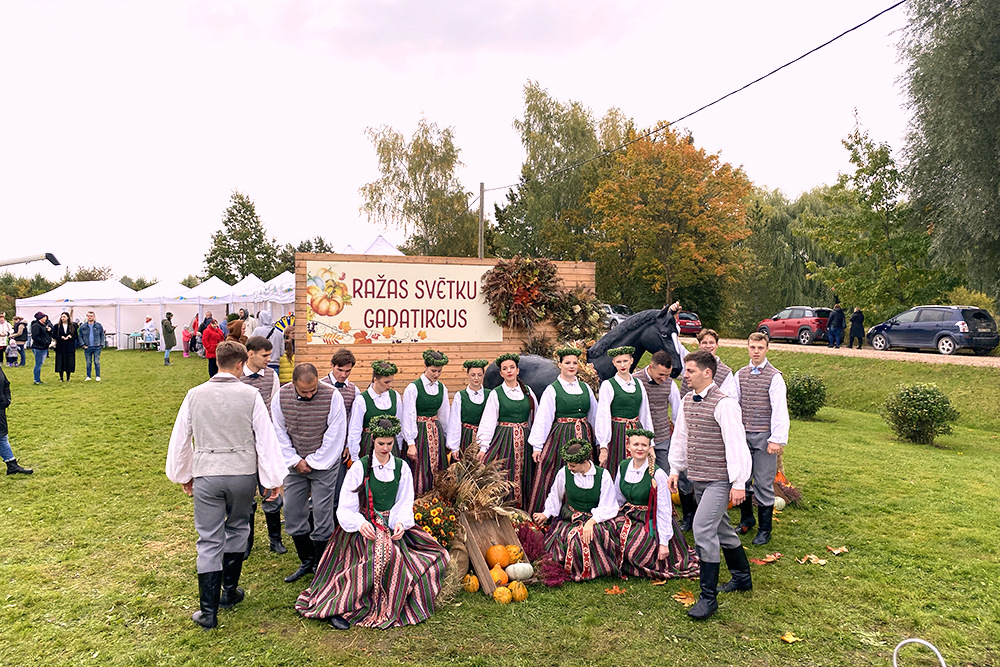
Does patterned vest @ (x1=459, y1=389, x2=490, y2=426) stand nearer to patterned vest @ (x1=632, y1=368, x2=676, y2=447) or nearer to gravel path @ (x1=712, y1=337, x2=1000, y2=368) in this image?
patterned vest @ (x1=632, y1=368, x2=676, y2=447)

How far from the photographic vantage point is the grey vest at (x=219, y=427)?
4.31m

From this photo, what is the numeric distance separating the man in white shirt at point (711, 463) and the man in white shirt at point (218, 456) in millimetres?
2943

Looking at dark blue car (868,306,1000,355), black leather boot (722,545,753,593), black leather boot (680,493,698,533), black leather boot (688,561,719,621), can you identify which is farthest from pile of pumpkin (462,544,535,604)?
dark blue car (868,306,1000,355)

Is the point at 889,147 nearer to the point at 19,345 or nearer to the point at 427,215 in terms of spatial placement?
the point at 427,215

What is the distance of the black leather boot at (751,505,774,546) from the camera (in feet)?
19.5

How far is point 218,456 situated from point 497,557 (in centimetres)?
225

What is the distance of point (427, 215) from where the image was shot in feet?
115

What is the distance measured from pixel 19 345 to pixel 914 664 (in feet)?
79.2

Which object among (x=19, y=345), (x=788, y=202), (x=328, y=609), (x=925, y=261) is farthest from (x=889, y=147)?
(x=19, y=345)

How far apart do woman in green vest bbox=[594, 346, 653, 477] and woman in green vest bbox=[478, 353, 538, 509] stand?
0.71 meters

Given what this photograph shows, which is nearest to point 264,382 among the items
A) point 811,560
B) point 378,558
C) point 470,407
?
point 470,407

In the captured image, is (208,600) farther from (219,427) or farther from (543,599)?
(543,599)

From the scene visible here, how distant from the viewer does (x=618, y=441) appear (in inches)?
Answer: 236

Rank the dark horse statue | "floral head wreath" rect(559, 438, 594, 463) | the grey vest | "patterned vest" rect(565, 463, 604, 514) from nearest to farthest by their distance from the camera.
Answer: the grey vest, "floral head wreath" rect(559, 438, 594, 463), "patterned vest" rect(565, 463, 604, 514), the dark horse statue
